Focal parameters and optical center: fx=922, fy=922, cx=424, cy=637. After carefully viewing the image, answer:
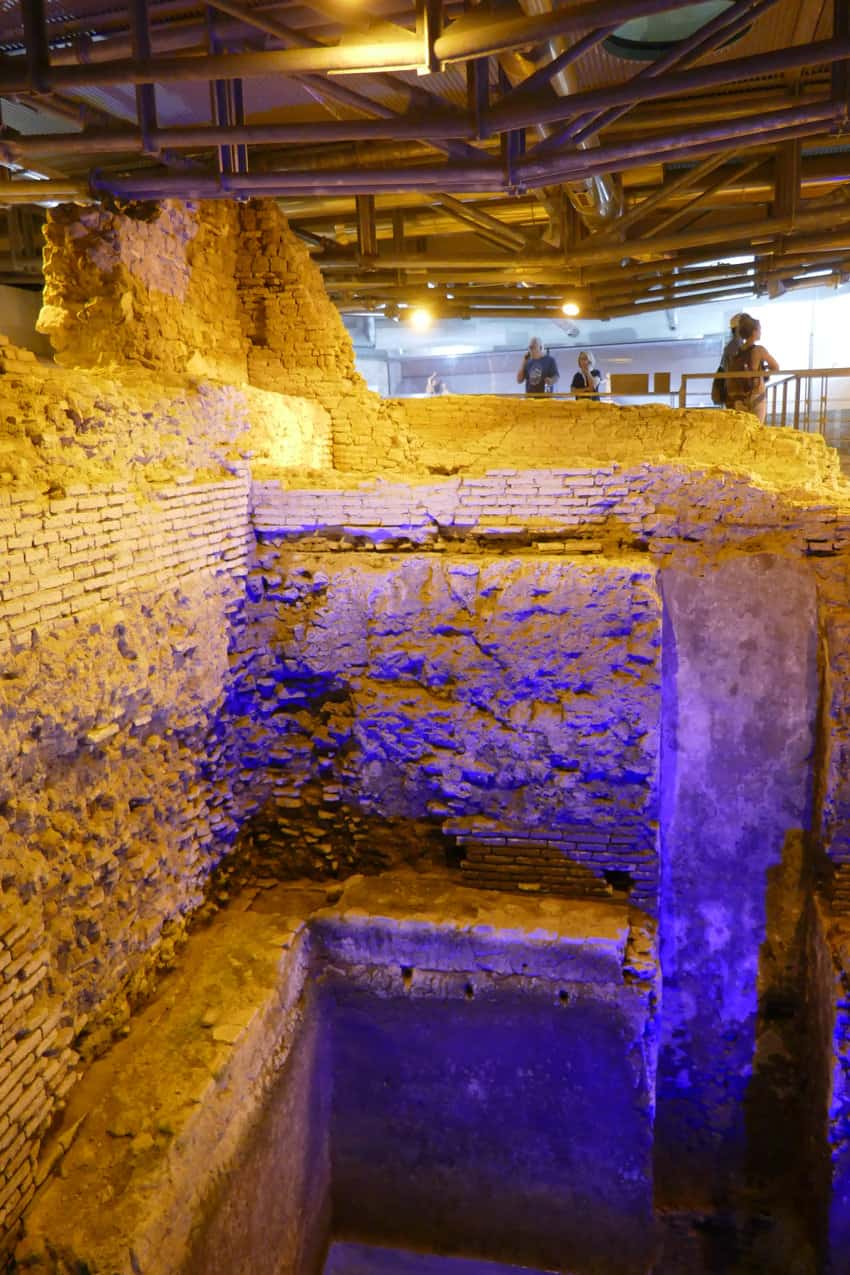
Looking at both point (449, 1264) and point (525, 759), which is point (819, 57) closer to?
point (525, 759)

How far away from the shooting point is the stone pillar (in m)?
5.29

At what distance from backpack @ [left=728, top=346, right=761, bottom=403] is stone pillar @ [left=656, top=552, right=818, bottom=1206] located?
5.44 m

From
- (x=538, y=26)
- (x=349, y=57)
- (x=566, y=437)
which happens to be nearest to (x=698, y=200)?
(x=566, y=437)

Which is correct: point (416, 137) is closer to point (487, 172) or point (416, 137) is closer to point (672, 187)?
point (487, 172)

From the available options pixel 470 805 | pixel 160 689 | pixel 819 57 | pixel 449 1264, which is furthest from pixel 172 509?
pixel 449 1264

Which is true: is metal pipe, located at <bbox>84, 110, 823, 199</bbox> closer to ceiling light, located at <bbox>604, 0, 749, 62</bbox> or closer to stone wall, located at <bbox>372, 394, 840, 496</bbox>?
ceiling light, located at <bbox>604, 0, 749, 62</bbox>

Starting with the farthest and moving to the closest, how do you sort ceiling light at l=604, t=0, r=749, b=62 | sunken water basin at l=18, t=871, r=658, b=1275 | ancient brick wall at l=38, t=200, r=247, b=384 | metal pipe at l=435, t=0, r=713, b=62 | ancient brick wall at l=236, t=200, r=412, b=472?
ancient brick wall at l=236, t=200, r=412, b=472 < ancient brick wall at l=38, t=200, r=247, b=384 < ceiling light at l=604, t=0, r=749, b=62 < sunken water basin at l=18, t=871, r=658, b=1275 < metal pipe at l=435, t=0, r=713, b=62

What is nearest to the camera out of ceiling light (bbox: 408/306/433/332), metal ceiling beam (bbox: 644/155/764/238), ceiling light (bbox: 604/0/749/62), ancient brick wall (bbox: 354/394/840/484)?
ceiling light (bbox: 604/0/749/62)

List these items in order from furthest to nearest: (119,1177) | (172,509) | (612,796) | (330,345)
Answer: (330,345) < (612,796) < (172,509) < (119,1177)

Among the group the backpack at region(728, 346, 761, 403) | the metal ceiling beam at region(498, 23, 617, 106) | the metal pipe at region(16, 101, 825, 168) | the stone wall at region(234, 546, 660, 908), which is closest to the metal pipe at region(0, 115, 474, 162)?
the metal pipe at region(16, 101, 825, 168)

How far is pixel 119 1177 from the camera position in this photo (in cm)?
361

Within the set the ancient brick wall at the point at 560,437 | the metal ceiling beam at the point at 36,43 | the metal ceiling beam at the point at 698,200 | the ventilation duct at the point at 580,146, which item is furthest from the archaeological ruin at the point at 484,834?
the metal ceiling beam at the point at 698,200

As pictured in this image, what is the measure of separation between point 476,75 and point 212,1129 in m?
5.12

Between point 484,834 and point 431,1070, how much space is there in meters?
1.39
